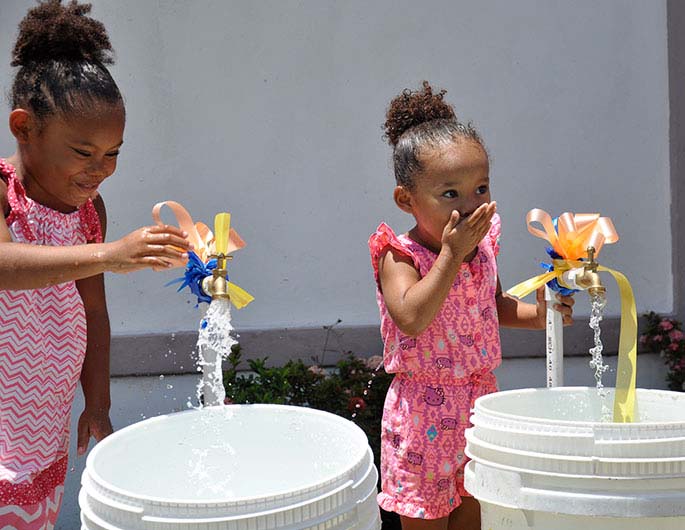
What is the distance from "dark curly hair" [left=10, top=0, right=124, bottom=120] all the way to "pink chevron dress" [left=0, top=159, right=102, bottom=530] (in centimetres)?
18

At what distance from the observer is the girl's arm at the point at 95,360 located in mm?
2045

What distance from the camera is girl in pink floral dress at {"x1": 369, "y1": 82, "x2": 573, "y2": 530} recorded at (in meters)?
2.04

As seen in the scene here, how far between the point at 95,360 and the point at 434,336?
2.73 ft

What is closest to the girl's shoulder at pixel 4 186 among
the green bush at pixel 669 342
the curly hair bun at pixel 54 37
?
the curly hair bun at pixel 54 37

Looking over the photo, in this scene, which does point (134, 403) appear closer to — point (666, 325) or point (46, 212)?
point (46, 212)

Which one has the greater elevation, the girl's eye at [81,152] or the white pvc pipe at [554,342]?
the girl's eye at [81,152]

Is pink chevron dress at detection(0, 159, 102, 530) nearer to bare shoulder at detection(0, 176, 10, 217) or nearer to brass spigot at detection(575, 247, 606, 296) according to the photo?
bare shoulder at detection(0, 176, 10, 217)

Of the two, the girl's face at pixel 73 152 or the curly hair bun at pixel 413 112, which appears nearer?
the girl's face at pixel 73 152

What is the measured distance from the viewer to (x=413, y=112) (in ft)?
7.43

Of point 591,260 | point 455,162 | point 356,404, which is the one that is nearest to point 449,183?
point 455,162

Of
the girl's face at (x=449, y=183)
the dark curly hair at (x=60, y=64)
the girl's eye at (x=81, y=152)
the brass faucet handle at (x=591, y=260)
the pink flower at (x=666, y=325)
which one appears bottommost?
the pink flower at (x=666, y=325)

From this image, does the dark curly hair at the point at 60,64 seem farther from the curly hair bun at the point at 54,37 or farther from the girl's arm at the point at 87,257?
the girl's arm at the point at 87,257

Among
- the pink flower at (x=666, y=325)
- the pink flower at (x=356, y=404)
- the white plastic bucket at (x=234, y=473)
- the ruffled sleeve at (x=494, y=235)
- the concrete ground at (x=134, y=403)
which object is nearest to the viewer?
the white plastic bucket at (x=234, y=473)

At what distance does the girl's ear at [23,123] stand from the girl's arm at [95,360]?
39 cm
